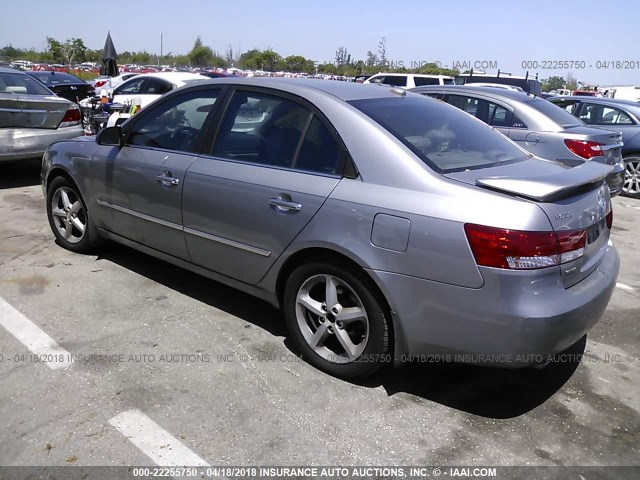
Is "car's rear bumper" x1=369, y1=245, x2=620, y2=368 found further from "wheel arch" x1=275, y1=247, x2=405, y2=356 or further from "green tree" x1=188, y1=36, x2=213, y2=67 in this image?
"green tree" x1=188, y1=36, x2=213, y2=67

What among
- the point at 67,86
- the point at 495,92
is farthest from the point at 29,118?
the point at 67,86

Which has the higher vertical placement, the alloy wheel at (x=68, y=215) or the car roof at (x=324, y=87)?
the car roof at (x=324, y=87)

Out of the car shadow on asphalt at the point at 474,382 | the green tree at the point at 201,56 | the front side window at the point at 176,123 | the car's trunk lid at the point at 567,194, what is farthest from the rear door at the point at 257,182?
the green tree at the point at 201,56

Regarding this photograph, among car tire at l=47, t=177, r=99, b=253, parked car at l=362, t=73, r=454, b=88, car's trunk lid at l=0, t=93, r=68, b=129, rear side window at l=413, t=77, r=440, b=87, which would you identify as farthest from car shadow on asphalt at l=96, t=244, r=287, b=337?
rear side window at l=413, t=77, r=440, b=87

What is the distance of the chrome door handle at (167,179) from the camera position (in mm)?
3855

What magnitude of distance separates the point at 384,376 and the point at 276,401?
26.5 inches

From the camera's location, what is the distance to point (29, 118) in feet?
24.8

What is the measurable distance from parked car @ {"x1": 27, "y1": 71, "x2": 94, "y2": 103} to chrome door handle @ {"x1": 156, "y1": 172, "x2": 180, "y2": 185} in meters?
12.0

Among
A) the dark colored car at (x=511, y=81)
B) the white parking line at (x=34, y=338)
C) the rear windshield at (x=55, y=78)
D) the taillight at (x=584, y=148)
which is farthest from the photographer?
the dark colored car at (x=511, y=81)

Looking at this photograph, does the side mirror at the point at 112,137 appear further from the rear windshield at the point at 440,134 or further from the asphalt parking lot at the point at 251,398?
the rear windshield at the point at 440,134

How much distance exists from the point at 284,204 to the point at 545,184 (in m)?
1.38

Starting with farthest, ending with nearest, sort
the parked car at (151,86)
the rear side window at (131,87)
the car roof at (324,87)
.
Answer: the rear side window at (131,87), the parked car at (151,86), the car roof at (324,87)

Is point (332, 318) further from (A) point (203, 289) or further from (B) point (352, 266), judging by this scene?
(A) point (203, 289)

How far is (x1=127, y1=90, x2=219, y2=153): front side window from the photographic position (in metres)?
3.91
